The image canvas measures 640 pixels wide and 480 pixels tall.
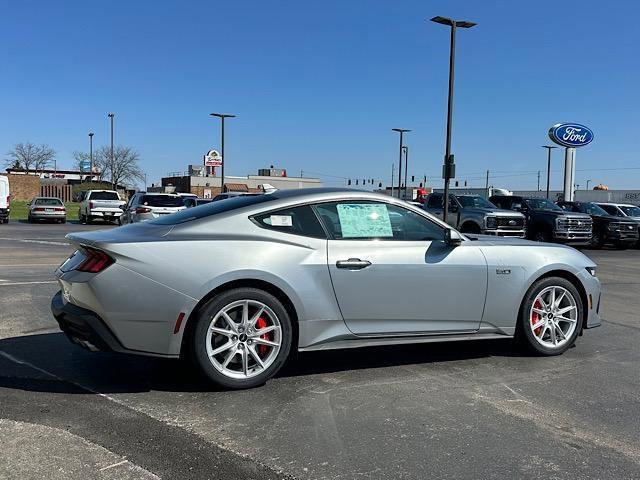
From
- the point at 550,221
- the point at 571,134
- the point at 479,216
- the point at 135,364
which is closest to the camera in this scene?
the point at 135,364

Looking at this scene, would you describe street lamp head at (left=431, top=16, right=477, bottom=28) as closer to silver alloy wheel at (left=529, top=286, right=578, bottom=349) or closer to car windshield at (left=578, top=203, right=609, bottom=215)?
car windshield at (left=578, top=203, right=609, bottom=215)

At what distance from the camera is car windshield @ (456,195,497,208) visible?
20.4 m

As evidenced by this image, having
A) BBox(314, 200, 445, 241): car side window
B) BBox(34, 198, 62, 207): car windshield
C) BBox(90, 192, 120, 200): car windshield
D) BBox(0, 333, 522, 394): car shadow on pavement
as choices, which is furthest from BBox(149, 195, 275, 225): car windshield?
BBox(34, 198, 62, 207): car windshield

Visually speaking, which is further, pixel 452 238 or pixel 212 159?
pixel 212 159

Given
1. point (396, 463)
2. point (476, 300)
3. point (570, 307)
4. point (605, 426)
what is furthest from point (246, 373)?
point (570, 307)

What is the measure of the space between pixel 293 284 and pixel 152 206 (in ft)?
51.4

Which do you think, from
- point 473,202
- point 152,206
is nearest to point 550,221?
point 473,202

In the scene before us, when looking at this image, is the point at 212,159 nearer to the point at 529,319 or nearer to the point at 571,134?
the point at 571,134

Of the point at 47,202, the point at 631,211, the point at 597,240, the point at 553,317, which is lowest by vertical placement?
the point at 597,240

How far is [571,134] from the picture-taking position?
34.5 m

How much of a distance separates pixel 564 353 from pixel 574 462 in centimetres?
247

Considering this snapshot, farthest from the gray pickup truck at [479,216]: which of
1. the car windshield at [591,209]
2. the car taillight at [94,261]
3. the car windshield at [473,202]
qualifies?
the car taillight at [94,261]

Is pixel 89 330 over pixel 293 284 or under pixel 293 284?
under

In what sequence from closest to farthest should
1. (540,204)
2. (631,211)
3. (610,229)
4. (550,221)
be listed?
(550,221), (610,229), (540,204), (631,211)
